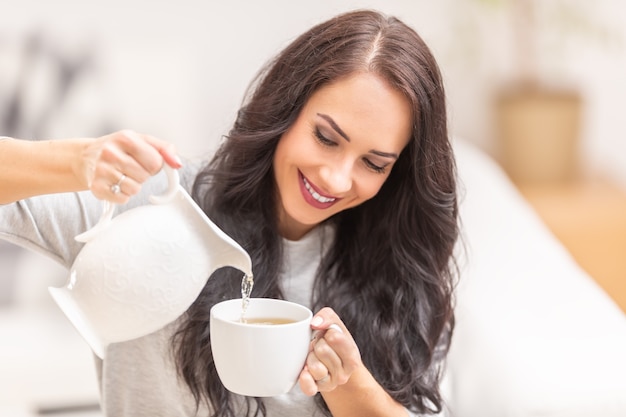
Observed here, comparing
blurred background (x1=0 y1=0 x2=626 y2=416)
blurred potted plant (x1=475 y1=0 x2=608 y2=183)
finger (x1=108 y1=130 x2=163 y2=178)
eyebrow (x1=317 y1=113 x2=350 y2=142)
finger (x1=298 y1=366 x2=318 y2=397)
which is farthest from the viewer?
blurred potted plant (x1=475 y1=0 x2=608 y2=183)

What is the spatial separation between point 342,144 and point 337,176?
0.15ft

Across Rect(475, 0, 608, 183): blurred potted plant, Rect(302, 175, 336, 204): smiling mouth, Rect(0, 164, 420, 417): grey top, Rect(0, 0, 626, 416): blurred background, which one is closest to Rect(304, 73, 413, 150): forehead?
Rect(302, 175, 336, 204): smiling mouth

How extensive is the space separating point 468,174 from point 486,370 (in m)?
0.81

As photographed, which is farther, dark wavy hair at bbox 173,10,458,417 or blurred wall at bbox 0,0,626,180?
blurred wall at bbox 0,0,626,180

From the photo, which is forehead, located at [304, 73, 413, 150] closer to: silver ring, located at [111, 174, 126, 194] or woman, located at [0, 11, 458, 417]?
woman, located at [0, 11, 458, 417]

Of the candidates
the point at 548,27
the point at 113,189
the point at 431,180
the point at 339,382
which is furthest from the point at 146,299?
the point at 548,27

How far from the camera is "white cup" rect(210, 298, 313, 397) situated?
106 cm

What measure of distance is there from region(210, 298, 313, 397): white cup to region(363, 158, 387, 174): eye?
0.28 m

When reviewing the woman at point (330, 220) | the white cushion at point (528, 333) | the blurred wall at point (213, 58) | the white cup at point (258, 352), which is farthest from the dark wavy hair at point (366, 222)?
the blurred wall at point (213, 58)

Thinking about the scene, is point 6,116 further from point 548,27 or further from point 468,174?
point 548,27

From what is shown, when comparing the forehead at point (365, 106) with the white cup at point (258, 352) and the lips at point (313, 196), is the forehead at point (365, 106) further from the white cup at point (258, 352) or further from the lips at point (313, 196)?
the white cup at point (258, 352)

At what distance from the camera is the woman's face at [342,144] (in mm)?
1277

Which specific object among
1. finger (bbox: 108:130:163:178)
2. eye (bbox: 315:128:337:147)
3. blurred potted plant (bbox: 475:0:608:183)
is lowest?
blurred potted plant (bbox: 475:0:608:183)

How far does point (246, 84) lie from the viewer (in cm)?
267
